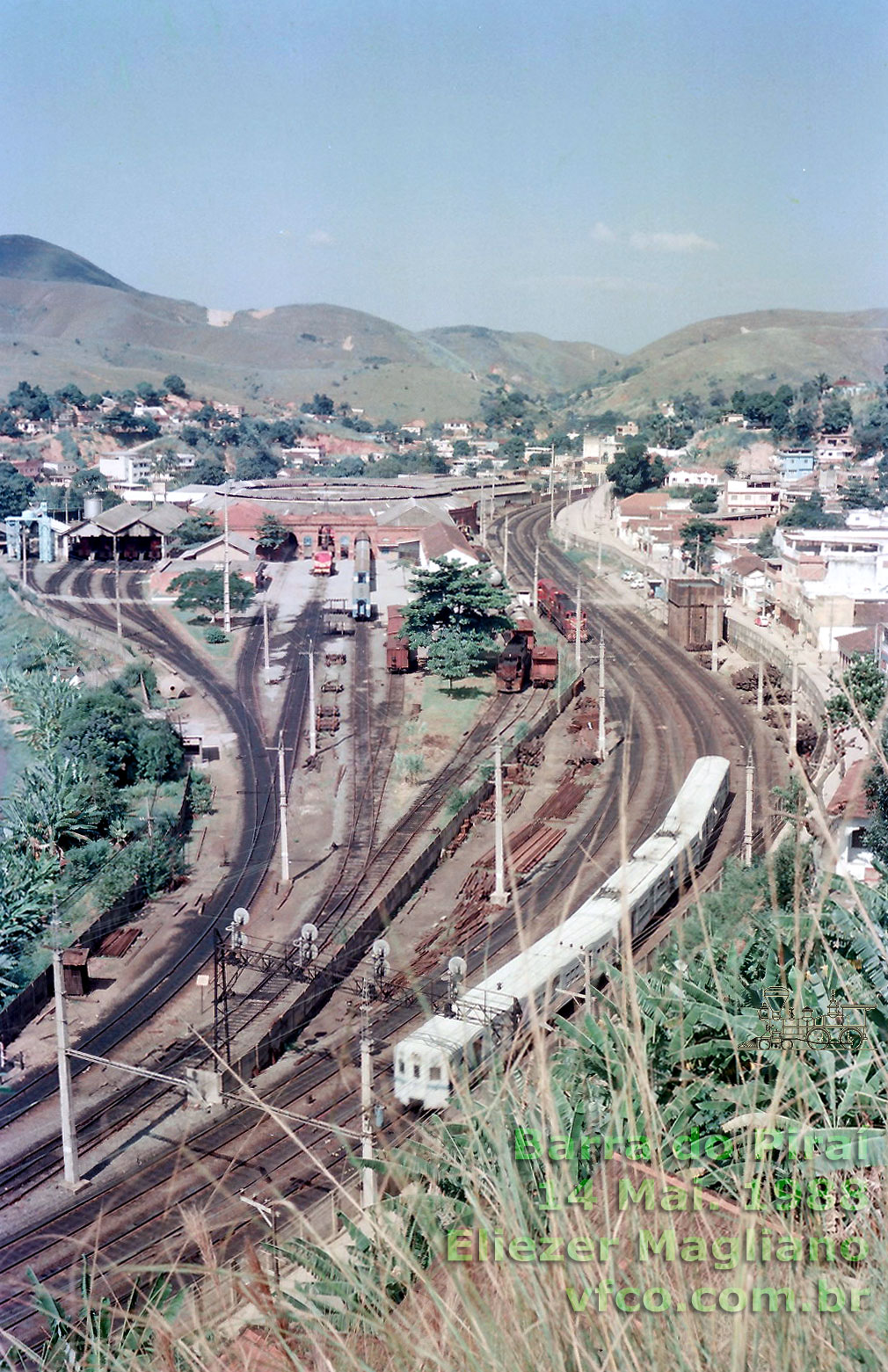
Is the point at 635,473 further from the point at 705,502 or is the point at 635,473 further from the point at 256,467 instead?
the point at 256,467

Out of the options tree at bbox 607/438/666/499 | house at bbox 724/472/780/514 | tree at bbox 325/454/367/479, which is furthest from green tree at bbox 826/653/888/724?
tree at bbox 325/454/367/479

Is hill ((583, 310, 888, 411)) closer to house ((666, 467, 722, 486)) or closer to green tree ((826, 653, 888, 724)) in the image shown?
house ((666, 467, 722, 486))

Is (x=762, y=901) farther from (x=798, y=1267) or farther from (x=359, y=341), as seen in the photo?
(x=359, y=341)

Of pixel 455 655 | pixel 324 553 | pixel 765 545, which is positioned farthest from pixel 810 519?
pixel 455 655

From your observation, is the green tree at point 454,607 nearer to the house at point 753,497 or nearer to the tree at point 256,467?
the house at point 753,497

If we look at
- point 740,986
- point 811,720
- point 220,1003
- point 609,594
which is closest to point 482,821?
point 220,1003
